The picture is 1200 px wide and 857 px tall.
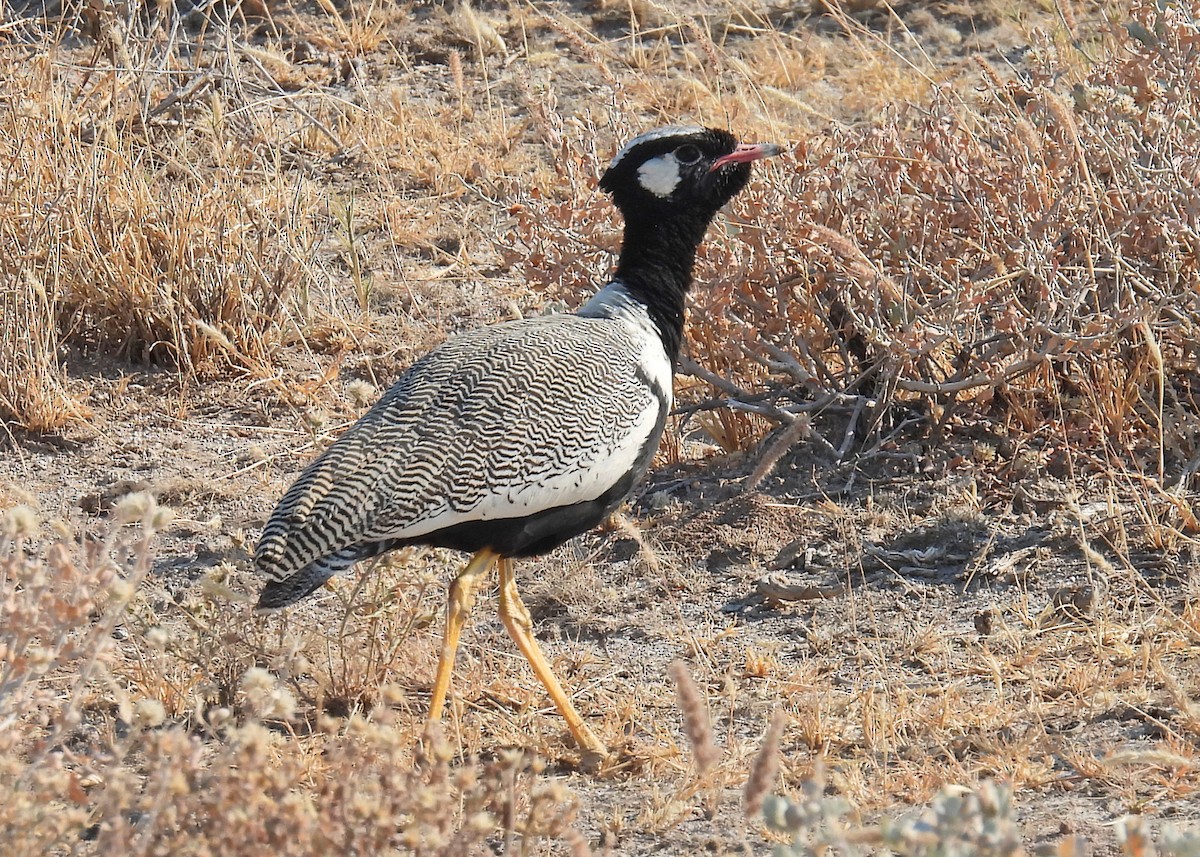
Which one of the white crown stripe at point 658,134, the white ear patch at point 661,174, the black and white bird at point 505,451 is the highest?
the white crown stripe at point 658,134

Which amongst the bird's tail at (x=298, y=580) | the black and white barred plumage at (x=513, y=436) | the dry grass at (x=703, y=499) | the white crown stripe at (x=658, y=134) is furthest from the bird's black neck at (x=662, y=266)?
the bird's tail at (x=298, y=580)

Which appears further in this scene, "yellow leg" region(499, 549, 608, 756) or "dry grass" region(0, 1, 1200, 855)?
"yellow leg" region(499, 549, 608, 756)

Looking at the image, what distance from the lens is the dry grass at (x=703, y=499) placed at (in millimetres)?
3012

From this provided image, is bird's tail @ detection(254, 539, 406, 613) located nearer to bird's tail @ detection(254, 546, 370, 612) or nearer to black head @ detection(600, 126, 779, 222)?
bird's tail @ detection(254, 546, 370, 612)

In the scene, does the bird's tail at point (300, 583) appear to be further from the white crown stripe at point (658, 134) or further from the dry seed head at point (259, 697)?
the white crown stripe at point (658, 134)

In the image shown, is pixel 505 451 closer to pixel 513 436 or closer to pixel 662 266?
pixel 513 436

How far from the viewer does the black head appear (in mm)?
4531

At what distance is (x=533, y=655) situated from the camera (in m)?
4.14

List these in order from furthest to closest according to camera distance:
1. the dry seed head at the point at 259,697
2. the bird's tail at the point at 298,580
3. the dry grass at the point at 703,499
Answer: the bird's tail at the point at 298,580 < the dry grass at the point at 703,499 < the dry seed head at the point at 259,697

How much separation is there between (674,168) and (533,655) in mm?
1424

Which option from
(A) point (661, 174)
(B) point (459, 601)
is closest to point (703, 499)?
(A) point (661, 174)

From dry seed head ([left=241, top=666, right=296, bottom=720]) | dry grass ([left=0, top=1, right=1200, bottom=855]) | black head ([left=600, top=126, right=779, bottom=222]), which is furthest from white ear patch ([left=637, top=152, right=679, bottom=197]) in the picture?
dry seed head ([left=241, top=666, right=296, bottom=720])

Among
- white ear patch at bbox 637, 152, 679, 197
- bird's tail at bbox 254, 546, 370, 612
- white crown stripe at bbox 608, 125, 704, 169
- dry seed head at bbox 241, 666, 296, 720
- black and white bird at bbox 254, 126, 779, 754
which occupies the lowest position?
bird's tail at bbox 254, 546, 370, 612

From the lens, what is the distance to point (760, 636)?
4598 millimetres
